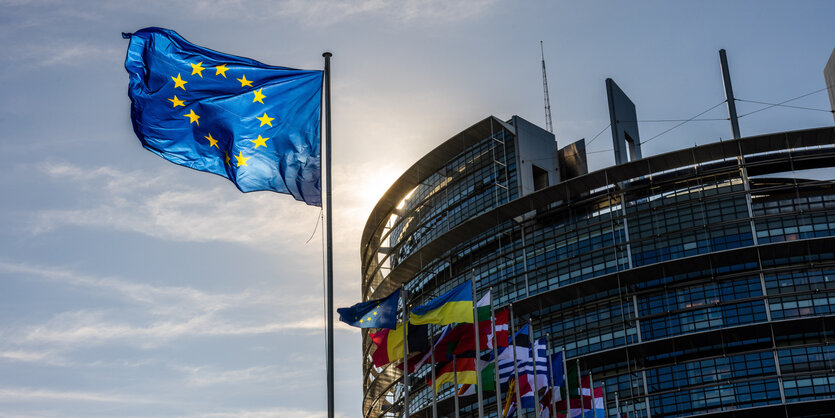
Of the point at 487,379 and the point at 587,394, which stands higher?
the point at 587,394

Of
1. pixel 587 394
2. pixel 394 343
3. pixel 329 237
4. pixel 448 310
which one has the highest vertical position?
pixel 448 310

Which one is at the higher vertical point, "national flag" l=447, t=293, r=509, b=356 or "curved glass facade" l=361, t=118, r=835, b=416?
"curved glass facade" l=361, t=118, r=835, b=416

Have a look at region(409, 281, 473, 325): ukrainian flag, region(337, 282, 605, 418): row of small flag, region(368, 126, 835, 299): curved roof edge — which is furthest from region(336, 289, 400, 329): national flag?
region(368, 126, 835, 299): curved roof edge

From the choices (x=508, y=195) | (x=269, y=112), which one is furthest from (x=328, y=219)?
(x=508, y=195)

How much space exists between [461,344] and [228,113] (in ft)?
56.6

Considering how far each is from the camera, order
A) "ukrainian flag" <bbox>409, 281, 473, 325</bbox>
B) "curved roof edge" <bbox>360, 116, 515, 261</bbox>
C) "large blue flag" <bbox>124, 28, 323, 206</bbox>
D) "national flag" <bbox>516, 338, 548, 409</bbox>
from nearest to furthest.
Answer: "large blue flag" <bbox>124, 28, 323, 206</bbox> < "ukrainian flag" <bbox>409, 281, 473, 325</bbox> < "national flag" <bbox>516, 338, 548, 409</bbox> < "curved roof edge" <bbox>360, 116, 515, 261</bbox>

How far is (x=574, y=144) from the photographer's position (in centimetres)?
7994

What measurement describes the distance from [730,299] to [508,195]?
740 inches

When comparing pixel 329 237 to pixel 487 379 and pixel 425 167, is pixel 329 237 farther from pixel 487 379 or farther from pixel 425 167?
pixel 425 167

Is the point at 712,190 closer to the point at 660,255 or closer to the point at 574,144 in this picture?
the point at 660,255

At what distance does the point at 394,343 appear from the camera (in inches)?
1355

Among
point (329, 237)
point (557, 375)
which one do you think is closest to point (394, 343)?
point (557, 375)

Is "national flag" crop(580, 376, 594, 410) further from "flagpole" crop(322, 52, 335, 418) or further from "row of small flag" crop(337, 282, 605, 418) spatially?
"flagpole" crop(322, 52, 335, 418)

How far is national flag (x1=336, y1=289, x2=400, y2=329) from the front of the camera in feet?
105
